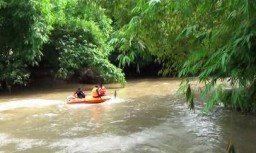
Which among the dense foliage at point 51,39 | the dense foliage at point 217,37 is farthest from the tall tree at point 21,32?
the dense foliage at point 217,37

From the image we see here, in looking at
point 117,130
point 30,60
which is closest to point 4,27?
point 30,60

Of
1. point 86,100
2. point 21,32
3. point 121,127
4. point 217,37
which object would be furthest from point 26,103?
point 217,37

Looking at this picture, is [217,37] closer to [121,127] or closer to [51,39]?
[121,127]

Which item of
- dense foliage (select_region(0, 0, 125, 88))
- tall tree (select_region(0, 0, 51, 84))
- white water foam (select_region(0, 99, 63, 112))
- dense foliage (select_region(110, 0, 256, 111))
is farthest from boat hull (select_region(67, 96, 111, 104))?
dense foliage (select_region(110, 0, 256, 111))

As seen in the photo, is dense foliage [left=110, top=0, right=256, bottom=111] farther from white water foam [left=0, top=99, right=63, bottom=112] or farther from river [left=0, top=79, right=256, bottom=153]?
white water foam [left=0, top=99, right=63, bottom=112]

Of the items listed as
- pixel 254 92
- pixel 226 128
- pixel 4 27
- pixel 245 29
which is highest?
pixel 4 27

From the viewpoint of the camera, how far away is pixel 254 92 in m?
3.54

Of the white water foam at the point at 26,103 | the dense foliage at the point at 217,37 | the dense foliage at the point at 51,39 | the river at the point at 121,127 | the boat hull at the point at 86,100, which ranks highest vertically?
the dense foliage at the point at 51,39

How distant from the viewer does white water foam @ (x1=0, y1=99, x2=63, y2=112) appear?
16108mm

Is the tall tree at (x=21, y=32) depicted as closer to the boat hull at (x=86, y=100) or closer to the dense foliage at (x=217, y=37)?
the boat hull at (x=86, y=100)

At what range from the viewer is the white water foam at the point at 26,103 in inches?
634

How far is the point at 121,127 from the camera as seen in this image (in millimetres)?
11984

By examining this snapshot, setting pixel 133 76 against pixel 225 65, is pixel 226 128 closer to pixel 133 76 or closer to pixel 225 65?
pixel 225 65

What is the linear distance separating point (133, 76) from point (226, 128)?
19.3 m
